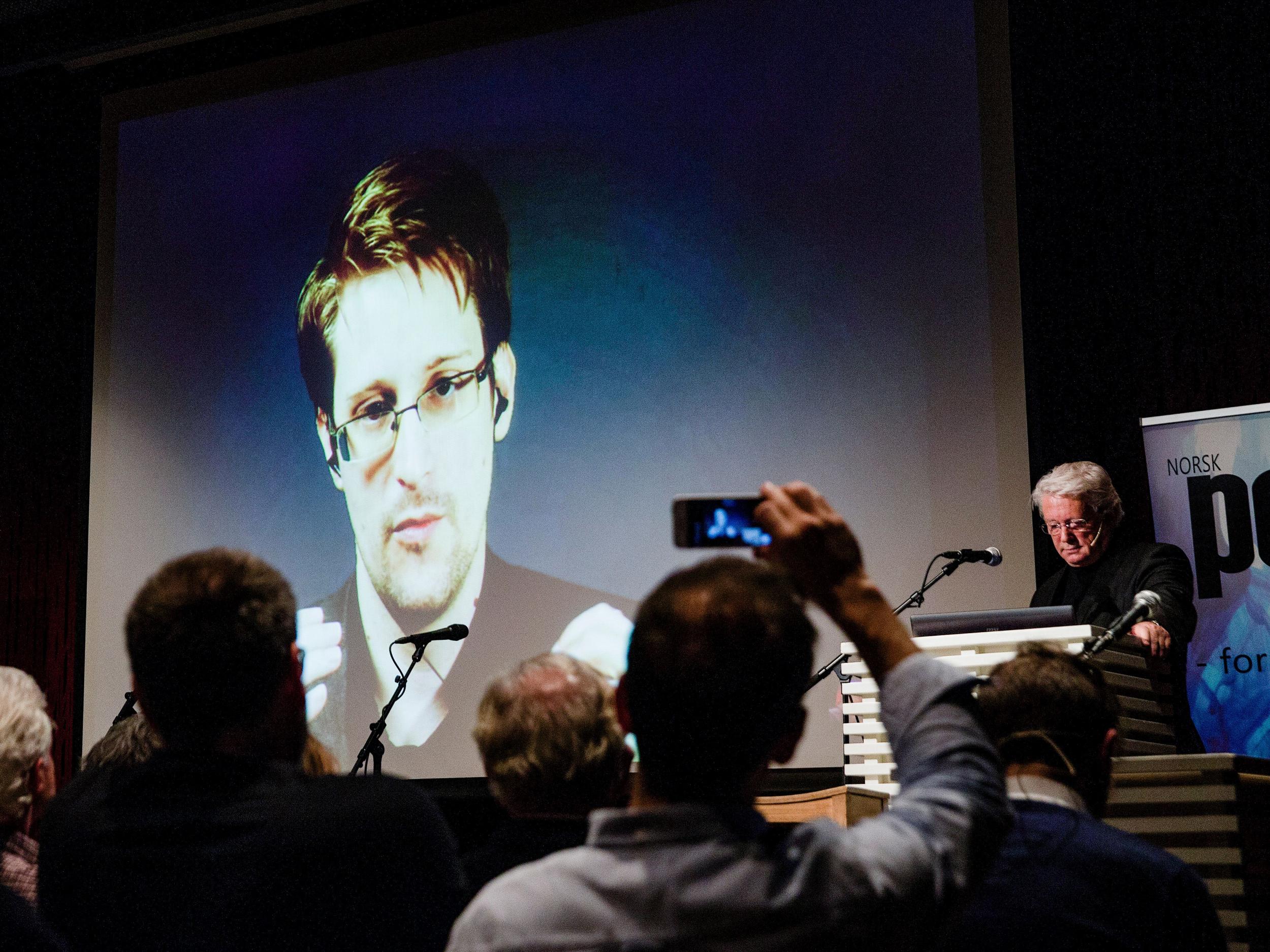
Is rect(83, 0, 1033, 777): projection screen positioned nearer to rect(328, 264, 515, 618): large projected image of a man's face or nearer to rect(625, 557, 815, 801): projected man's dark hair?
rect(328, 264, 515, 618): large projected image of a man's face

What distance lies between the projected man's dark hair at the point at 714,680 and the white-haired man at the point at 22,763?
129cm

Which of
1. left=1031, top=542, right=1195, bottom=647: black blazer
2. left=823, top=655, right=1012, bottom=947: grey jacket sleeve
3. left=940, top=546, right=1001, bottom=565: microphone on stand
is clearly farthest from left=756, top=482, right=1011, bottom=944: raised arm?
left=940, top=546, right=1001, bottom=565: microphone on stand

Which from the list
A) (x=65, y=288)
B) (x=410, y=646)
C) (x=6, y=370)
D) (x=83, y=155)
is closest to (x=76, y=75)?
(x=83, y=155)

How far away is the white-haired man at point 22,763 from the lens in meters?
1.97

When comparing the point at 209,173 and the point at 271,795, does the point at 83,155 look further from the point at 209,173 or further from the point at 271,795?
the point at 271,795

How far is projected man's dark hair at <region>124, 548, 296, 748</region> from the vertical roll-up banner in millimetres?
3357

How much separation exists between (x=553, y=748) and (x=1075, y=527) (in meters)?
2.60

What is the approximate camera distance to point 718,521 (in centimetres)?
113

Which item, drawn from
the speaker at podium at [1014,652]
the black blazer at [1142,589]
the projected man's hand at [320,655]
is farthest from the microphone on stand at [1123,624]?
the projected man's hand at [320,655]

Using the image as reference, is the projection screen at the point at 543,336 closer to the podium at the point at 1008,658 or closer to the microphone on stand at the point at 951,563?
the microphone on stand at the point at 951,563

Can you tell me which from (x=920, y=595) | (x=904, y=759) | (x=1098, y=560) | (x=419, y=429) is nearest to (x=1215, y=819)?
(x=904, y=759)

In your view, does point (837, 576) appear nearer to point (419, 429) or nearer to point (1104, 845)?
point (1104, 845)

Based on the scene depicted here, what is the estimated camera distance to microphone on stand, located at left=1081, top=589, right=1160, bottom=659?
245cm

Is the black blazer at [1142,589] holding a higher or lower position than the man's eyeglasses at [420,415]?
lower
